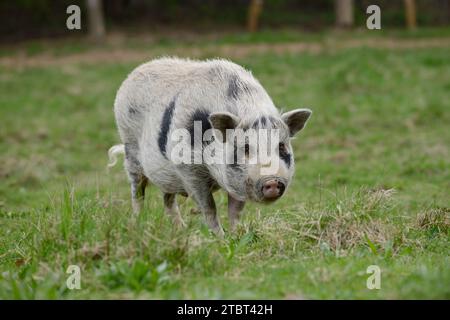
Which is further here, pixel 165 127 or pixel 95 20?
pixel 95 20

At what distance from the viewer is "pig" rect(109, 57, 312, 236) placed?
21.9 ft

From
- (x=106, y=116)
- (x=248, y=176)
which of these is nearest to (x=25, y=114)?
(x=106, y=116)

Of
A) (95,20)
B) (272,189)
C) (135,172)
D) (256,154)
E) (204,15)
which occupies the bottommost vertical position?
(135,172)

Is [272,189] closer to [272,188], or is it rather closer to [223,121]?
[272,188]

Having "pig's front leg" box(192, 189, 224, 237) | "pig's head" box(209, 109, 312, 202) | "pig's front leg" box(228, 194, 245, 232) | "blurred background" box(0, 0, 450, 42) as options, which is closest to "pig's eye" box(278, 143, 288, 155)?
"pig's head" box(209, 109, 312, 202)

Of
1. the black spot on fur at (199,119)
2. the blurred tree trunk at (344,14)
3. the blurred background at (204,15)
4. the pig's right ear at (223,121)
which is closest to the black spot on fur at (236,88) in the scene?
the black spot on fur at (199,119)

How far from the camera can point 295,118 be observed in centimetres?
699

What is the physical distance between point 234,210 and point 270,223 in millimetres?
575

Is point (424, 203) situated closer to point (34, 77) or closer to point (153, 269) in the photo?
point (153, 269)

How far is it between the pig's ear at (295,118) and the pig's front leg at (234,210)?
0.89 meters

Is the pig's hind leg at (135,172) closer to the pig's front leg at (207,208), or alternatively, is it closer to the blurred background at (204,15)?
the pig's front leg at (207,208)

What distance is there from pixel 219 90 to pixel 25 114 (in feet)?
37.7

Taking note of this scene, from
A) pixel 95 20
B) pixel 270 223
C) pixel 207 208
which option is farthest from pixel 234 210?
pixel 95 20

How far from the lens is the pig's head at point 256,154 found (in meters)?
6.43
